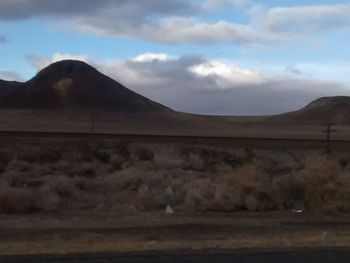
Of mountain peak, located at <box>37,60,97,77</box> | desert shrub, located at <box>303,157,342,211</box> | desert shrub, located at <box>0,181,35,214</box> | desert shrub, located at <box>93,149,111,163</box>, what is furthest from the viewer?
mountain peak, located at <box>37,60,97,77</box>

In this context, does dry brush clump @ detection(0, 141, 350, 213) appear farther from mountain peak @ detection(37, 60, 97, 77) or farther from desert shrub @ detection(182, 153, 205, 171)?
mountain peak @ detection(37, 60, 97, 77)

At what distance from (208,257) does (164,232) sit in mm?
7232

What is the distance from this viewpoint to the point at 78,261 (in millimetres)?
14281

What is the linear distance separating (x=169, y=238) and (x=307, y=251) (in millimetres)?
5324

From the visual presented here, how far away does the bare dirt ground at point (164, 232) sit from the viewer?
1738 cm

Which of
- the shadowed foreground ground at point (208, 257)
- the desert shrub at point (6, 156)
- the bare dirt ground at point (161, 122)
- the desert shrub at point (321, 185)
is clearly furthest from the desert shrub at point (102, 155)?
the bare dirt ground at point (161, 122)

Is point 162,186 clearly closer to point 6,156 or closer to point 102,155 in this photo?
point 102,155

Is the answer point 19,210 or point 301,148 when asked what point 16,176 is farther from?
point 301,148

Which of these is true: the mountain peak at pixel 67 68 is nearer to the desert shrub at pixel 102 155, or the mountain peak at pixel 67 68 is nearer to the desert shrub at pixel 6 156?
the desert shrub at pixel 102 155

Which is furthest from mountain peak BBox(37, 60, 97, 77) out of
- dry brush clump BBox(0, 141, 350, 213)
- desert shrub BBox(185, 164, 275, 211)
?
desert shrub BBox(185, 164, 275, 211)

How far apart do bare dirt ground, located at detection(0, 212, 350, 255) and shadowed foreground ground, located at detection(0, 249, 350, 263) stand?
103 cm

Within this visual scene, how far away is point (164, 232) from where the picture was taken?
874 inches

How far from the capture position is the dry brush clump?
94.3 feet

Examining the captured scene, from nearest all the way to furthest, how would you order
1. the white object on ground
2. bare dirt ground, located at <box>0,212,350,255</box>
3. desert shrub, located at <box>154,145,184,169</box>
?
bare dirt ground, located at <box>0,212,350,255</box>, the white object on ground, desert shrub, located at <box>154,145,184,169</box>
